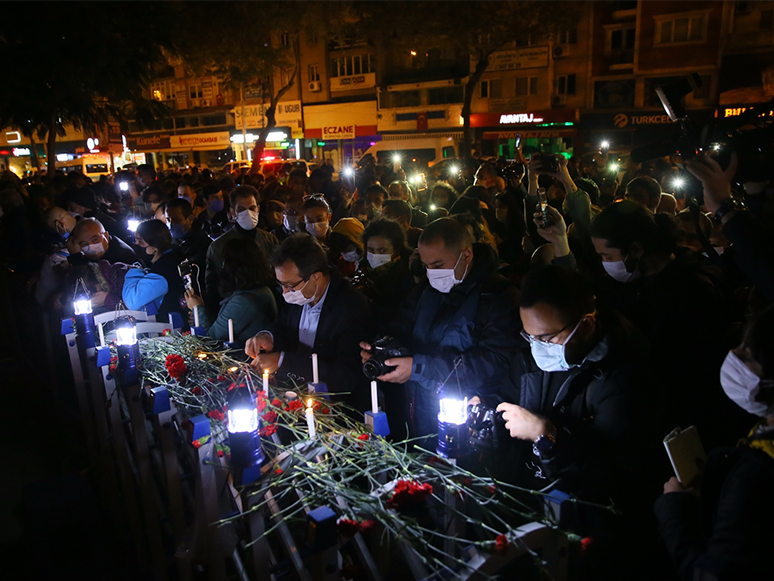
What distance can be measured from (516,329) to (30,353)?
687 cm

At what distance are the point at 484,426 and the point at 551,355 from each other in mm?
482

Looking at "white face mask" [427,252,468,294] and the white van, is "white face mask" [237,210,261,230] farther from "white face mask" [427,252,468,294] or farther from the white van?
the white van

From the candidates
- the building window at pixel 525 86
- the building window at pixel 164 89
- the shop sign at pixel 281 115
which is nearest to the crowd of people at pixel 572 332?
the building window at pixel 525 86

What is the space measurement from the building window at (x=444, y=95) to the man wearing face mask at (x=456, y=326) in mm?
35933

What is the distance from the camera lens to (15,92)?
9250mm

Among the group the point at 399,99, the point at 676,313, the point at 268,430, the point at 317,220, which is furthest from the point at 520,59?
the point at 268,430

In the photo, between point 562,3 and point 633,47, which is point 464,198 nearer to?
point 562,3

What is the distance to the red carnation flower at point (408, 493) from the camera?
74.5 inches

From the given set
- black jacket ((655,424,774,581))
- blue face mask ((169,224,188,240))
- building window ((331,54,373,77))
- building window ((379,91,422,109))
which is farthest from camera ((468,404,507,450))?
building window ((331,54,373,77))

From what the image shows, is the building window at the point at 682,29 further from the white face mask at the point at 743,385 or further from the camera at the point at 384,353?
the white face mask at the point at 743,385

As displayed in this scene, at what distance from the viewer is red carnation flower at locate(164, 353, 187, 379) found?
330 cm

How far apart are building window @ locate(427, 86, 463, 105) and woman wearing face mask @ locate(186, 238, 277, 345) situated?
3547 cm

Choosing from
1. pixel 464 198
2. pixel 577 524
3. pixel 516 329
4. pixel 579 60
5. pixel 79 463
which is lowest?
pixel 79 463

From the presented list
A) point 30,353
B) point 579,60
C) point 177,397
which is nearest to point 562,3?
point 579,60
